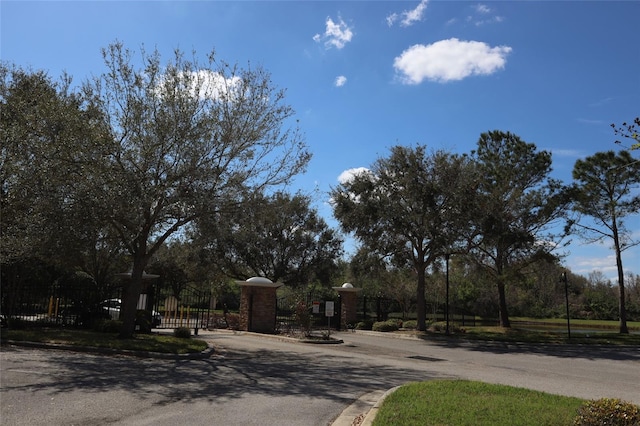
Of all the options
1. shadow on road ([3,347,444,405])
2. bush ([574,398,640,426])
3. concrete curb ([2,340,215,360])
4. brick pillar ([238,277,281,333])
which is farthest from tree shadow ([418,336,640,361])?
bush ([574,398,640,426])

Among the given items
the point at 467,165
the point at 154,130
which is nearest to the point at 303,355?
the point at 154,130

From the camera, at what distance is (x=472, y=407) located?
24.1 feet

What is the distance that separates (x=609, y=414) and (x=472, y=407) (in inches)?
85.4

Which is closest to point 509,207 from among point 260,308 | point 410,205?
point 410,205

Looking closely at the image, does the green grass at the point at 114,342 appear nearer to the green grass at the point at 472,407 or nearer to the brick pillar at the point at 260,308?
the brick pillar at the point at 260,308

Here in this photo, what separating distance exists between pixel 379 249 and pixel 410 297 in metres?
16.2

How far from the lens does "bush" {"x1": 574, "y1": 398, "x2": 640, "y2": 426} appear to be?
5.39 metres

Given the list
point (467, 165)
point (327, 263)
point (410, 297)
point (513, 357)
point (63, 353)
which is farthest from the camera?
point (410, 297)

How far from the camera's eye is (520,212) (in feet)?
92.8

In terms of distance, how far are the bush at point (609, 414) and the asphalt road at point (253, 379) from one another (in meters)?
3.30

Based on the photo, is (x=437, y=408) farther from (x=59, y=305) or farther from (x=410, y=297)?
(x=410, y=297)

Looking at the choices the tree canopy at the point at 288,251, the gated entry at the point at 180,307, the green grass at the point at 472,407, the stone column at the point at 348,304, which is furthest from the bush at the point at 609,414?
the tree canopy at the point at 288,251

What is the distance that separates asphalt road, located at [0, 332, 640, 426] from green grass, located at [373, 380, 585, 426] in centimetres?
104

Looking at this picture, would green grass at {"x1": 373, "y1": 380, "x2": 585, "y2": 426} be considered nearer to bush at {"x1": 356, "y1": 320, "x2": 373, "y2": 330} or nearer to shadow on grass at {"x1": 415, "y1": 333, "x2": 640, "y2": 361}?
shadow on grass at {"x1": 415, "y1": 333, "x2": 640, "y2": 361}
